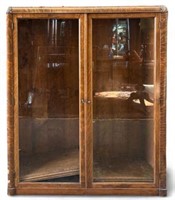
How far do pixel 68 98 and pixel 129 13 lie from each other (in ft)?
2.51

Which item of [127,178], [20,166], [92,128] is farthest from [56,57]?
[127,178]

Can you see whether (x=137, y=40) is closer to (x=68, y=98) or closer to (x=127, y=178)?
(x=68, y=98)

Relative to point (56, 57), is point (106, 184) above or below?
below

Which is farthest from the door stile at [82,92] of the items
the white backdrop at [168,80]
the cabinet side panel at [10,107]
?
the cabinet side panel at [10,107]

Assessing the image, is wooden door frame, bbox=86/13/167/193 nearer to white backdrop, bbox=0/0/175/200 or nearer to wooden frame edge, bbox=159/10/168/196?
wooden frame edge, bbox=159/10/168/196

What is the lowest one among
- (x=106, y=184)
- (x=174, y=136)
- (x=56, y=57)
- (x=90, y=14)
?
(x=106, y=184)

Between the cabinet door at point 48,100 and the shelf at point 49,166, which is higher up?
the cabinet door at point 48,100

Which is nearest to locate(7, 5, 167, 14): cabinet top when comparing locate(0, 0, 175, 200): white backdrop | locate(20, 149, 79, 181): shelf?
locate(0, 0, 175, 200): white backdrop

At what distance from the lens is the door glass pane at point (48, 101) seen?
3045mm

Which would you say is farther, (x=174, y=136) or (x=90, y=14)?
(x=174, y=136)

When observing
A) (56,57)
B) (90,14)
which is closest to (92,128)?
(56,57)

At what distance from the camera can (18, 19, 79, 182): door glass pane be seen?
3.04 metres

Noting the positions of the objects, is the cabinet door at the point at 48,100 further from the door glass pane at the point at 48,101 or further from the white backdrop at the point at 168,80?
the white backdrop at the point at 168,80

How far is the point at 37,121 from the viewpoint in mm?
3123
